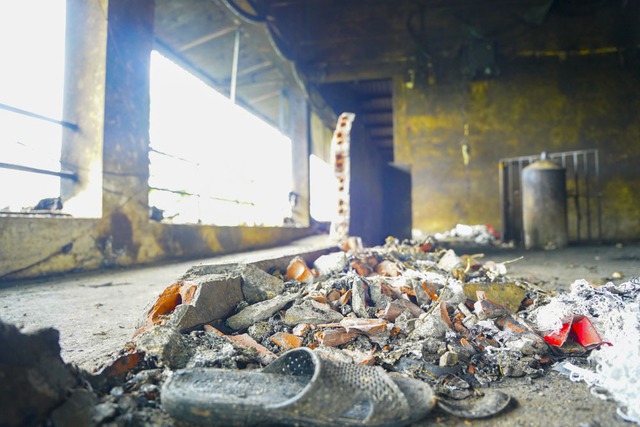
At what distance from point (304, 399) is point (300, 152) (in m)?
8.81

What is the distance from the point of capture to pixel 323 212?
1612cm

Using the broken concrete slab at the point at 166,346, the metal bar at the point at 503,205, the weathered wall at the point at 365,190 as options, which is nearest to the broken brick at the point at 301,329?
the broken concrete slab at the point at 166,346

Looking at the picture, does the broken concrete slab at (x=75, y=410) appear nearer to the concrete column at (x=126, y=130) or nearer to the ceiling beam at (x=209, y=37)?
the concrete column at (x=126, y=130)

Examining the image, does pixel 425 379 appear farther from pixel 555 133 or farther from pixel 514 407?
pixel 555 133

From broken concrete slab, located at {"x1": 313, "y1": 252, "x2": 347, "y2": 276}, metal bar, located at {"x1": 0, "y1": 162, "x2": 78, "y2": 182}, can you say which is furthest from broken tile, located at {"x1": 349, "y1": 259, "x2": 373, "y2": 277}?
metal bar, located at {"x1": 0, "y1": 162, "x2": 78, "y2": 182}

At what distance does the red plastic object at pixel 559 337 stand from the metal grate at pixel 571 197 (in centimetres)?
630

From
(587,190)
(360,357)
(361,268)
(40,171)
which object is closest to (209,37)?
(40,171)

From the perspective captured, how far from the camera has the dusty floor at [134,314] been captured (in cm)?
127

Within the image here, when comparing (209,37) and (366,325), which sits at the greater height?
(209,37)

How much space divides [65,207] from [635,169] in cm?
1014

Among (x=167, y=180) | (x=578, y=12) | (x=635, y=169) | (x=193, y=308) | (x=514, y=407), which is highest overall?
(x=578, y=12)

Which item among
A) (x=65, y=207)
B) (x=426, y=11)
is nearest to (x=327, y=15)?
(x=426, y=11)

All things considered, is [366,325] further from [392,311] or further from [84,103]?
[84,103]

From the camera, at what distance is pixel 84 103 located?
4.13 meters
